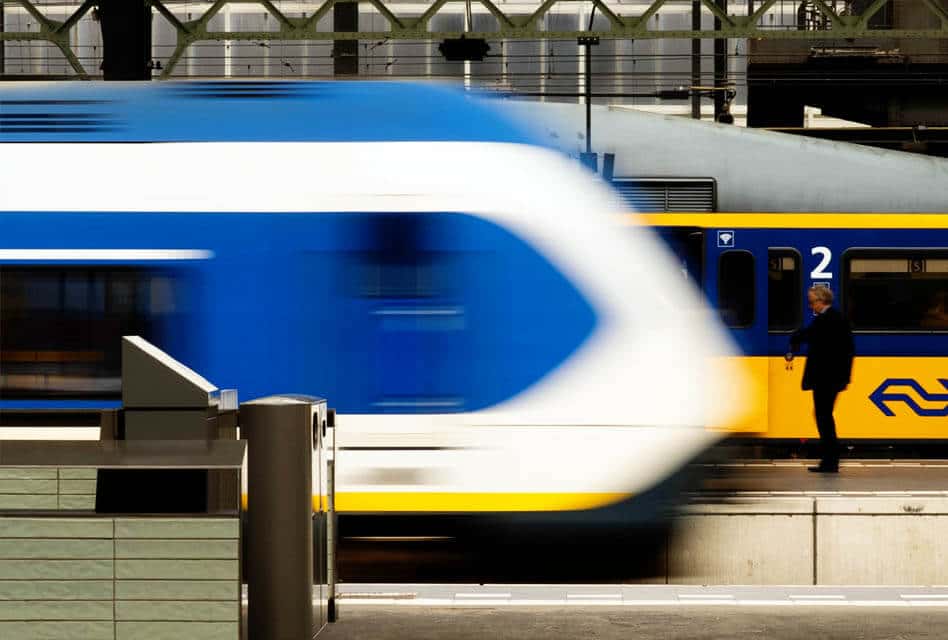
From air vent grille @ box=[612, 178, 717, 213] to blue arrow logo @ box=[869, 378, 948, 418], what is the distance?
2391 millimetres

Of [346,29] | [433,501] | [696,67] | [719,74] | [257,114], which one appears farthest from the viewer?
[696,67]

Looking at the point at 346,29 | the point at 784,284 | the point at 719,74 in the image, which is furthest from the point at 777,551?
the point at 719,74

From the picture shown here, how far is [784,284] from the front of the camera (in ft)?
58.0

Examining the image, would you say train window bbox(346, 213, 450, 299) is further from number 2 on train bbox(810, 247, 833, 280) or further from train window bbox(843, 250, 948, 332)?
train window bbox(843, 250, 948, 332)

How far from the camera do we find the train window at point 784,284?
17.7 metres

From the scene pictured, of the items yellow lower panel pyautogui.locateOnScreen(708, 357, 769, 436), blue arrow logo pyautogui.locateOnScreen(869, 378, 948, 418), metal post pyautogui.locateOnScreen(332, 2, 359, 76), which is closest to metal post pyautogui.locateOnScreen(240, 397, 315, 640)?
yellow lower panel pyautogui.locateOnScreen(708, 357, 769, 436)

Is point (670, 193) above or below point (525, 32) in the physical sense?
below

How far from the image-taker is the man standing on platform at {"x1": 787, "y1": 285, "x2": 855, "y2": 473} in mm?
14242

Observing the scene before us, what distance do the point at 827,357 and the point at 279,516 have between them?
8410mm

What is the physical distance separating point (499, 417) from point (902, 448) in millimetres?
9066

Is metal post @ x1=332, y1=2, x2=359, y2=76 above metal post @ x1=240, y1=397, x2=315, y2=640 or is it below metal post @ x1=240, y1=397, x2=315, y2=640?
above

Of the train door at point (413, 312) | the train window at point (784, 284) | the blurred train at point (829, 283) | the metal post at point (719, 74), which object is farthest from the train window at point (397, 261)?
the metal post at point (719, 74)

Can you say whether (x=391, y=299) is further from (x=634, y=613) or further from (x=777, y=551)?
(x=634, y=613)

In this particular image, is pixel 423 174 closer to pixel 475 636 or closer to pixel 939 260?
pixel 475 636
